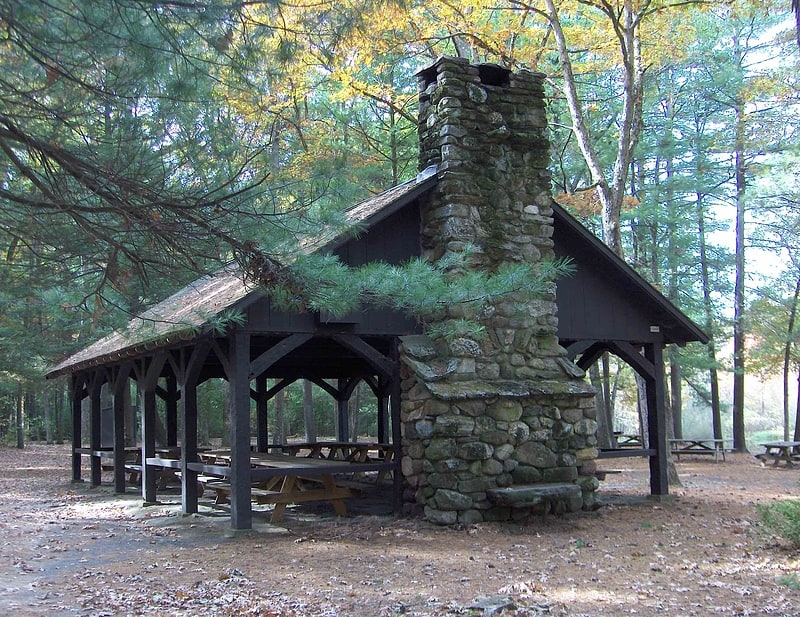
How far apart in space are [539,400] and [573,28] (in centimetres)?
942

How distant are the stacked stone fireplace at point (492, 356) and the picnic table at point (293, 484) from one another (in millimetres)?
880

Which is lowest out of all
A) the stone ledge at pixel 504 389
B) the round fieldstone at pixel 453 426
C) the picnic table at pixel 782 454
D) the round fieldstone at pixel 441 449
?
the picnic table at pixel 782 454

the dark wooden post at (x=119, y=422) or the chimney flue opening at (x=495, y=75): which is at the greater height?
the chimney flue opening at (x=495, y=75)

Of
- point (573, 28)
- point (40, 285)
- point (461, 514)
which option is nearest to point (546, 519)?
point (461, 514)

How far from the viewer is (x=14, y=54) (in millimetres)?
4695

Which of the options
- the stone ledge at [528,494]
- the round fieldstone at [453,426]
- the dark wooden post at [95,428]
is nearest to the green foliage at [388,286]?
the round fieldstone at [453,426]

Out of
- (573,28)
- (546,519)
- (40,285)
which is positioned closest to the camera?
(40,285)

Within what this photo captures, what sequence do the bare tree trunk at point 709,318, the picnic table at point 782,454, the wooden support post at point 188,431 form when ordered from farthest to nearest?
1. the bare tree trunk at point 709,318
2. the picnic table at point 782,454
3. the wooden support post at point 188,431

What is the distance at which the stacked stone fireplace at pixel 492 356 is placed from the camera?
925 centimetres

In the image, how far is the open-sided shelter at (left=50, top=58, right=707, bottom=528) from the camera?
30.0 ft

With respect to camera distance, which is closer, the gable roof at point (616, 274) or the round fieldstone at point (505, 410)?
the round fieldstone at point (505, 410)

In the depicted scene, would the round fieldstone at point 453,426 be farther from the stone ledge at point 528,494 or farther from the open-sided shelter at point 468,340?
the stone ledge at point 528,494

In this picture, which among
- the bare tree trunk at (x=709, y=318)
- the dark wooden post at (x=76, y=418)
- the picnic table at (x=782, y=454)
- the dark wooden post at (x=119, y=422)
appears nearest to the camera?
the dark wooden post at (x=119, y=422)

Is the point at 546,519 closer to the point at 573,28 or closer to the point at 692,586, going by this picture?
the point at 692,586
